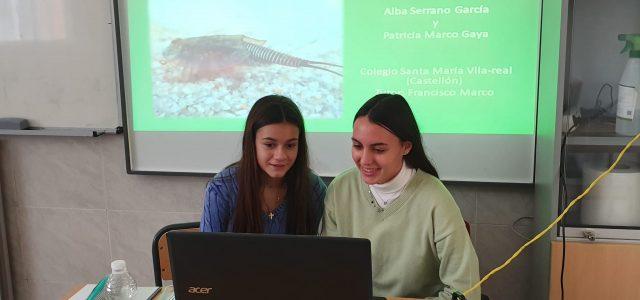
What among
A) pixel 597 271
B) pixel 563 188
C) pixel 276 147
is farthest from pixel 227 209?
pixel 597 271

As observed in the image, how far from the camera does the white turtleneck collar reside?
4.81ft

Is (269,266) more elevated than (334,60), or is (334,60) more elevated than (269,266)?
(334,60)

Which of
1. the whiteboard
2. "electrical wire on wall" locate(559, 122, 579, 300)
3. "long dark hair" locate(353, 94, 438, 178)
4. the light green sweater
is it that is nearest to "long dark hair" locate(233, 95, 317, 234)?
the light green sweater

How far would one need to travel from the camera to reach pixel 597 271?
5.78 ft

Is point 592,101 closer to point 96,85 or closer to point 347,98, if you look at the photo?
point 347,98

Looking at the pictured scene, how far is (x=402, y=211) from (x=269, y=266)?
60 centimetres

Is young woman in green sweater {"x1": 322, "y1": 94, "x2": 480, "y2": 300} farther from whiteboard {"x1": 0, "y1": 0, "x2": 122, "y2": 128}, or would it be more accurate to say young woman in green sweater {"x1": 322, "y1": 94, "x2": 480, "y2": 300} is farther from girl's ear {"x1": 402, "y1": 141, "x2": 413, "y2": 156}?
whiteboard {"x1": 0, "y1": 0, "x2": 122, "y2": 128}

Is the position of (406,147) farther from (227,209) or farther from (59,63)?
(59,63)

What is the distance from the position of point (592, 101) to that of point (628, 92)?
0.12m

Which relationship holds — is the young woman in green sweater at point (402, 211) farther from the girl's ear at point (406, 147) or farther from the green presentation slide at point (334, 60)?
the green presentation slide at point (334, 60)

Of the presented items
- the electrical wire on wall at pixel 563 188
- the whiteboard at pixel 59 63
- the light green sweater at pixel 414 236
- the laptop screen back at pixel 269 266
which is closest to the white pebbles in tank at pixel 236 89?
the whiteboard at pixel 59 63

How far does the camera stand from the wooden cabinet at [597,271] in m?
1.74

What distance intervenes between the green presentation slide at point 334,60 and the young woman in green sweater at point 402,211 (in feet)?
2.08

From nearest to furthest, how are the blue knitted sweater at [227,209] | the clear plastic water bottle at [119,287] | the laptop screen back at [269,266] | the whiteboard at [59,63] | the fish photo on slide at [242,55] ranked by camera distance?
the laptop screen back at [269,266] < the clear plastic water bottle at [119,287] < the blue knitted sweater at [227,209] < the fish photo on slide at [242,55] < the whiteboard at [59,63]
